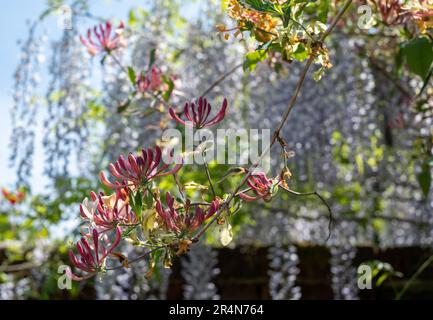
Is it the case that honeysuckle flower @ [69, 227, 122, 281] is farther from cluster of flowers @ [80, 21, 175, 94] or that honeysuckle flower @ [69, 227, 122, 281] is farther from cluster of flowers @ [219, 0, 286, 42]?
cluster of flowers @ [80, 21, 175, 94]

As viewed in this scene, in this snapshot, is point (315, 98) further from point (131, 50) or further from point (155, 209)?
point (155, 209)

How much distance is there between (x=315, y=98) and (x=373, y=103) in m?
0.47

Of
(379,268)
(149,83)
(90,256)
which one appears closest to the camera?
(90,256)

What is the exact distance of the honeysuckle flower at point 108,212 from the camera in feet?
4.00

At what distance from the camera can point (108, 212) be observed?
1.23m

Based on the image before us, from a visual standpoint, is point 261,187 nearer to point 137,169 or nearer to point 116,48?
point 137,169

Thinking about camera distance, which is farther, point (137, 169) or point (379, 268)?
point (379, 268)

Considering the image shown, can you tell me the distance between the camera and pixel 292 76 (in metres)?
3.98

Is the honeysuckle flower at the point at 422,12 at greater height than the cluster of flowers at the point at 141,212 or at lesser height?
greater

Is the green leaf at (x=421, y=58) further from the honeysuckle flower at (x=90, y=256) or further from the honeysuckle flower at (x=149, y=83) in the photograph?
the honeysuckle flower at (x=90, y=256)

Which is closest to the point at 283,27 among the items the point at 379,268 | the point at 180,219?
the point at 180,219

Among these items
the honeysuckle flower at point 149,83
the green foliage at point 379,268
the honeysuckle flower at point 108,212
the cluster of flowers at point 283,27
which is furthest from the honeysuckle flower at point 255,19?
the green foliage at point 379,268

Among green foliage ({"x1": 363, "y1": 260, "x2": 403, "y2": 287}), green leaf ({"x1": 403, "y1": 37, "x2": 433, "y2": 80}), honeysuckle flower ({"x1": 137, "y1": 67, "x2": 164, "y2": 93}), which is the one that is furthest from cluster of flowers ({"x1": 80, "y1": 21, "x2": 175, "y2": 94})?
green foliage ({"x1": 363, "y1": 260, "x2": 403, "y2": 287})

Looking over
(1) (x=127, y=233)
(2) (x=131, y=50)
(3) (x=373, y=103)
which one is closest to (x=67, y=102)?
(2) (x=131, y=50)
